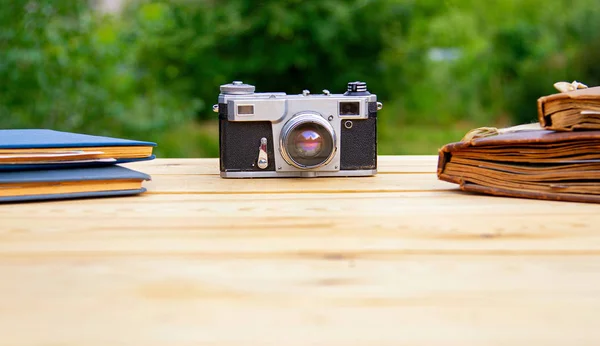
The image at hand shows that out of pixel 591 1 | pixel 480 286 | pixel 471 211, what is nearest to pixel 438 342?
pixel 480 286

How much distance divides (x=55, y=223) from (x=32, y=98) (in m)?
2.70

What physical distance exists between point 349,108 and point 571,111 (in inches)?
15.4

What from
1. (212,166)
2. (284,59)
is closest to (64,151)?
(212,166)

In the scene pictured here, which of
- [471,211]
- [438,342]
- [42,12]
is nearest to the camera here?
[438,342]

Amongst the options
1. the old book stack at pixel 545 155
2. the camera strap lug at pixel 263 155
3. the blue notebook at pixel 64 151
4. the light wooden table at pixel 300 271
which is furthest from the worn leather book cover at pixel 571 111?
the blue notebook at pixel 64 151

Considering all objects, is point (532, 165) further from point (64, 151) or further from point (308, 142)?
point (64, 151)

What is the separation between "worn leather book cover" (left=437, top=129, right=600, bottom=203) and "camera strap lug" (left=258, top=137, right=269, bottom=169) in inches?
12.1

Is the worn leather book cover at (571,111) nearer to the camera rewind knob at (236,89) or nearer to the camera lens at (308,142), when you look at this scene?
the camera lens at (308,142)

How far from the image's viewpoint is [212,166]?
59.3 inches

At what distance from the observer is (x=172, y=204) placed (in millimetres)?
1092

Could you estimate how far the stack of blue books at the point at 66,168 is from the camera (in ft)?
3.56

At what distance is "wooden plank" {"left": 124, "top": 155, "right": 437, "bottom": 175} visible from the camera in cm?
143

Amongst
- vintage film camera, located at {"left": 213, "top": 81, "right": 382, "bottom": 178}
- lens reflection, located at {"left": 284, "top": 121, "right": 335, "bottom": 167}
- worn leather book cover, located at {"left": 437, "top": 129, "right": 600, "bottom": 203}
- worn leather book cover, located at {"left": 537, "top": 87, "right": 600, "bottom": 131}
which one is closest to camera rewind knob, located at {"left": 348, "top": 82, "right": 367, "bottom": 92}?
vintage film camera, located at {"left": 213, "top": 81, "right": 382, "bottom": 178}

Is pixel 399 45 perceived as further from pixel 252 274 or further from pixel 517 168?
pixel 252 274
